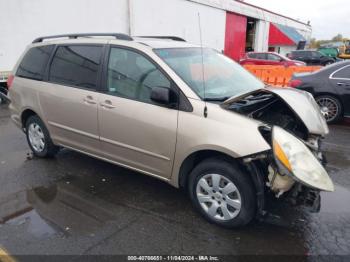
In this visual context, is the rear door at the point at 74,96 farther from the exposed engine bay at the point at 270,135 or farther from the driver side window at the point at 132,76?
the exposed engine bay at the point at 270,135

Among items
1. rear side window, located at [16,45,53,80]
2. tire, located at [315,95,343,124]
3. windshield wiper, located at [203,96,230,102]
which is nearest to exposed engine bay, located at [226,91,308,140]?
windshield wiper, located at [203,96,230,102]

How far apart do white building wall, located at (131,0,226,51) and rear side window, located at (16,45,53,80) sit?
11.2 metres

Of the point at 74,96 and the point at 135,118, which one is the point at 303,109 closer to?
the point at 135,118

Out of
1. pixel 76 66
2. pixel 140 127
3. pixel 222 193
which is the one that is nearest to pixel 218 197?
pixel 222 193

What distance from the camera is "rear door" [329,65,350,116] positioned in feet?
22.5

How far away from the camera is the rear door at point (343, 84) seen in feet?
22.5

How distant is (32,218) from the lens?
3330 millimetres

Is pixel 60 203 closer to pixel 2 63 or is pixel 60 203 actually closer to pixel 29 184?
pixel 29 184

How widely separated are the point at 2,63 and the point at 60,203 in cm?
805

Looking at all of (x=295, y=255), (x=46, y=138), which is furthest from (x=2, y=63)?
(x=295, y=255)

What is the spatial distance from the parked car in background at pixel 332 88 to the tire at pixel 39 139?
564 centimetres

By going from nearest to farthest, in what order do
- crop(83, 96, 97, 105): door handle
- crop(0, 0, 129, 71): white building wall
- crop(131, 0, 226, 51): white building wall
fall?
crop(83, 96, 97, 105): door handle, crop(0, 0, 129, 71): white building wall, crop(131, 0, 226, 51): white building wall

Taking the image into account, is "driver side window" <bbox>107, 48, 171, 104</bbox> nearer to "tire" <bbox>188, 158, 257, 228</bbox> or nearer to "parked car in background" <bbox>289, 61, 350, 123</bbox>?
"tire" <bbox>188, 158, 257, 228</bbox>

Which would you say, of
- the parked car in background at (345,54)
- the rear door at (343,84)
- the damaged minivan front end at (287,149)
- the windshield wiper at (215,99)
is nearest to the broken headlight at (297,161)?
the damaged minivan front end at (287,149)
